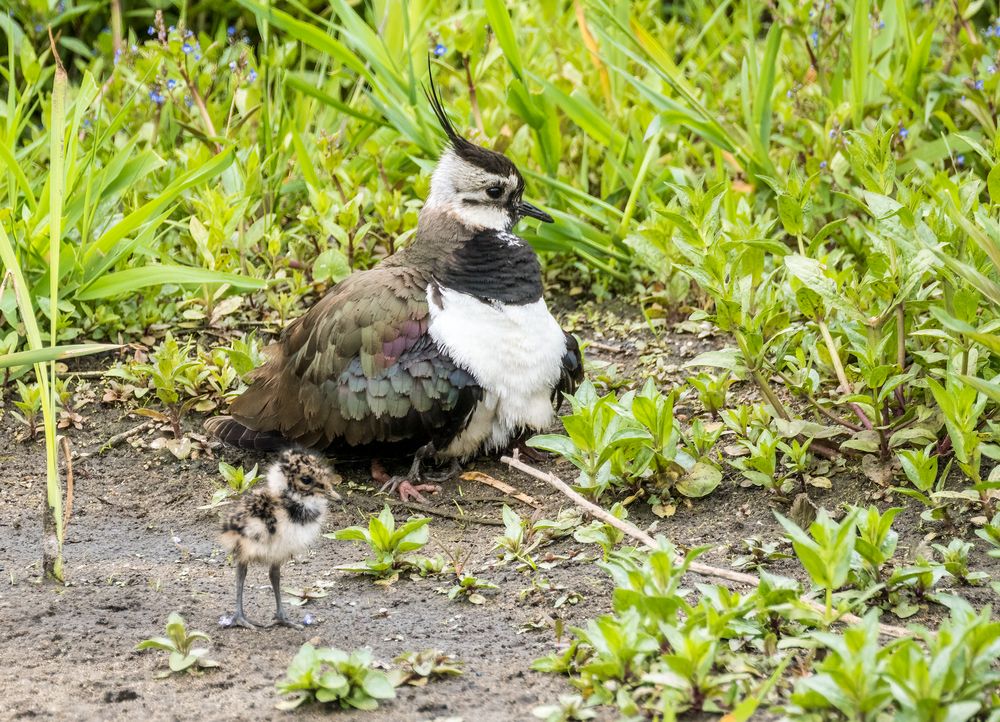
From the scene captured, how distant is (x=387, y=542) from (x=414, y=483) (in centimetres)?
81

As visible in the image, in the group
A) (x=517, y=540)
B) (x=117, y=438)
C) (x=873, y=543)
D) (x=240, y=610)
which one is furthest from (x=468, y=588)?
(x=117, y=438)

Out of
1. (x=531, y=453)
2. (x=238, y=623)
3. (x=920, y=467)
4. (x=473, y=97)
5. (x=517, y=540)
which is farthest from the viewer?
(x=473, y=97)

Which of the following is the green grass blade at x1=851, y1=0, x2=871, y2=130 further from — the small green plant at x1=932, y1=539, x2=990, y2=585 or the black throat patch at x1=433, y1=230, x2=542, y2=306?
the small green plant at x1=932, y1=539, x2=990, y2=585

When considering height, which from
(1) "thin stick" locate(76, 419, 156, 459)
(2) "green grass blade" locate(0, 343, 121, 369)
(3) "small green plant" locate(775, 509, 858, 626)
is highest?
(3) "small green plant" locate(775, 509, 858, 626)

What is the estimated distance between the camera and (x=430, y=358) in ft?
15.1

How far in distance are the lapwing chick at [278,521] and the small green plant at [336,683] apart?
46 cm

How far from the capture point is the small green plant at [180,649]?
332cm

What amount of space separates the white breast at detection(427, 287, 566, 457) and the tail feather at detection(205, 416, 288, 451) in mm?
639

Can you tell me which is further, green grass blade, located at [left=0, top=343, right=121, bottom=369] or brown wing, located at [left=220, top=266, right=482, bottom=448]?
brown wing, located at [left=220, top=266, right=482, bottom=448]

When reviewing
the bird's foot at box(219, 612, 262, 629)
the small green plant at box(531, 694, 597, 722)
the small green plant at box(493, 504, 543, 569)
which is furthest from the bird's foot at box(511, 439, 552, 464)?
the small green plant at box(531, 694, 597, 722)

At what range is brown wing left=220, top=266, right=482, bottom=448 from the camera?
15.1 ft

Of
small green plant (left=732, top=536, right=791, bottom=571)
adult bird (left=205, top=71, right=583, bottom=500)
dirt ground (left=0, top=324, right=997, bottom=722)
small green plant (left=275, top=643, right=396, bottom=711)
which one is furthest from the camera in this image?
adult bird (left=205, top=71, right=583, bottom=500)

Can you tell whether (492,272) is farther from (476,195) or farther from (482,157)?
(482,157)

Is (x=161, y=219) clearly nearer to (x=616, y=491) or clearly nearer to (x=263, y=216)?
(x=263, y=216)
